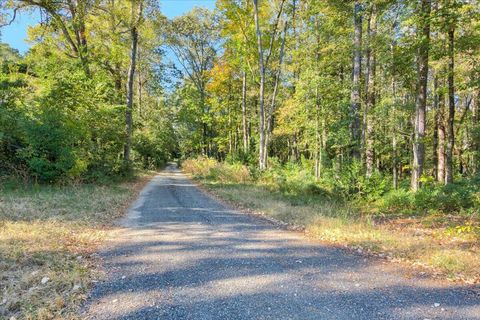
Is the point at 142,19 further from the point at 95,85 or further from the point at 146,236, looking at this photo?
the point at 146,236

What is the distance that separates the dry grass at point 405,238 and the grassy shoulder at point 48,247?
443cm

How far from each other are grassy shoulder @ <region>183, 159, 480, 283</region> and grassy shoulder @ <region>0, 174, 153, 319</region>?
4.42 m

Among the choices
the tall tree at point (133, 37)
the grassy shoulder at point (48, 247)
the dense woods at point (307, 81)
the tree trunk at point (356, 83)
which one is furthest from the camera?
the tall tree at point (133, 37)

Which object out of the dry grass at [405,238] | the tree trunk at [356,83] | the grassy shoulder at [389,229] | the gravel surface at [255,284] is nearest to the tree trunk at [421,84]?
the grassy shoulder at [389,229]

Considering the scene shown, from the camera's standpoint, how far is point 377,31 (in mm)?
12930

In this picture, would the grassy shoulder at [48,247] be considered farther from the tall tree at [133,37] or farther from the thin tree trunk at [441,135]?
the thin tree trunk at [441,135]

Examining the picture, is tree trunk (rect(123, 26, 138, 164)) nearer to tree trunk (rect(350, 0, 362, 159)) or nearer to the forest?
the forest

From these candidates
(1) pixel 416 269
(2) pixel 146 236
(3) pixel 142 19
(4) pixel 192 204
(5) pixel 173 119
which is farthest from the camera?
(5) pixel 173 119

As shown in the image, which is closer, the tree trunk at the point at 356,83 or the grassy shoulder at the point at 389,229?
the grassy shoulder at the point at 389,229

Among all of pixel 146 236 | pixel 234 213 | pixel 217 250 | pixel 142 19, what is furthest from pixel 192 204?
pixel 142 19

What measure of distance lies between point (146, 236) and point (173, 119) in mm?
33152

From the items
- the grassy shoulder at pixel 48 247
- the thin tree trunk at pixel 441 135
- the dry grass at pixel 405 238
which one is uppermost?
the thin tree trunk at pixel 441 135

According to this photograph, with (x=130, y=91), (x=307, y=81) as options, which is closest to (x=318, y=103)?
(x=307, y=81)

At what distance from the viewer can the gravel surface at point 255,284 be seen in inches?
127
